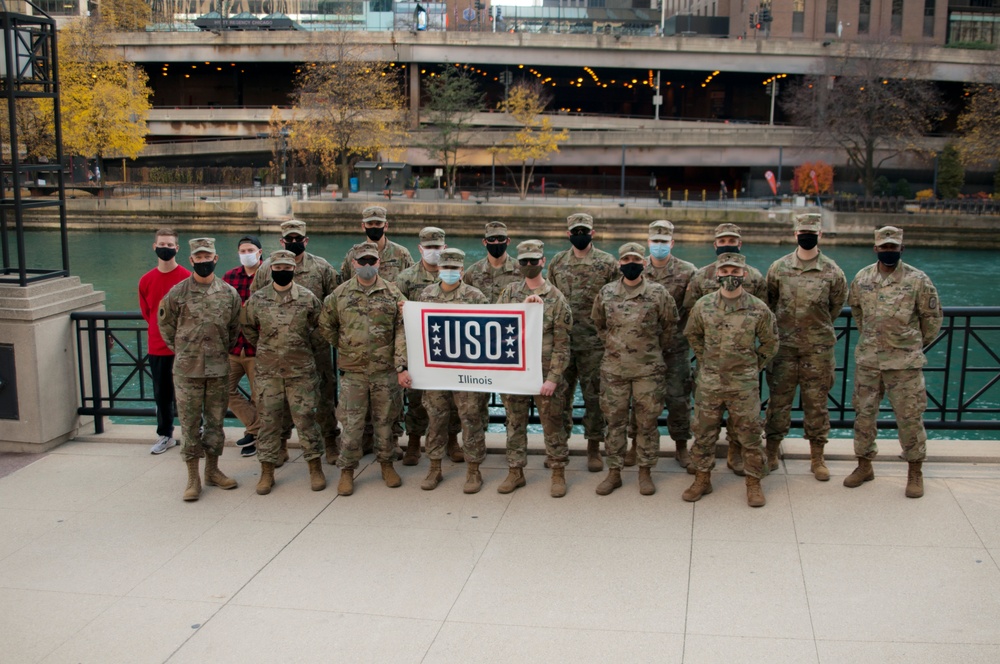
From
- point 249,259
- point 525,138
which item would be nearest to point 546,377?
point 249,259

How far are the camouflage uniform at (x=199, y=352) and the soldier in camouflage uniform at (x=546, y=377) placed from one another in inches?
97.7

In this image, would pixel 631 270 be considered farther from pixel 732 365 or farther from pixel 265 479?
pixel 265 479

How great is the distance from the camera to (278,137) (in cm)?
6538

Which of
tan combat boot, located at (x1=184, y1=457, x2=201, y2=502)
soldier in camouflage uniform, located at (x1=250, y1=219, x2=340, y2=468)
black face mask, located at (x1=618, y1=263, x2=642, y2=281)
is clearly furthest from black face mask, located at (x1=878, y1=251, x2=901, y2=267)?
tan combat boot, located at (x1=184, y1=457, x2=201, y2=502)

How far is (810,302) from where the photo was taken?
839cm

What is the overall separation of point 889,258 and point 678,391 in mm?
2141

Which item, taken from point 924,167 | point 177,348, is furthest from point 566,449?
point 924,167

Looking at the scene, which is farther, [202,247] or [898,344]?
[202,247]

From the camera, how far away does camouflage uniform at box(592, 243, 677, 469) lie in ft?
26.6

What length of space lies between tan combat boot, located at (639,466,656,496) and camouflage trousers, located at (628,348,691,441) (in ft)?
1.77

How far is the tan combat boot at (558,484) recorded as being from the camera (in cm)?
833

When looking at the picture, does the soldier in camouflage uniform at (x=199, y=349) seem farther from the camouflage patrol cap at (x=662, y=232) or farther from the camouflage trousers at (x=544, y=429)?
the camouflage patrol cap at (x=662, y=232)

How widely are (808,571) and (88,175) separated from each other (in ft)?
210

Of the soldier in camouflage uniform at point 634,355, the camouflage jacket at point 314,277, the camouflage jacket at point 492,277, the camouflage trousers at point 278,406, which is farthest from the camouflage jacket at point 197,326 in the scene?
the soldier in camouflage uniform at point 634,355
